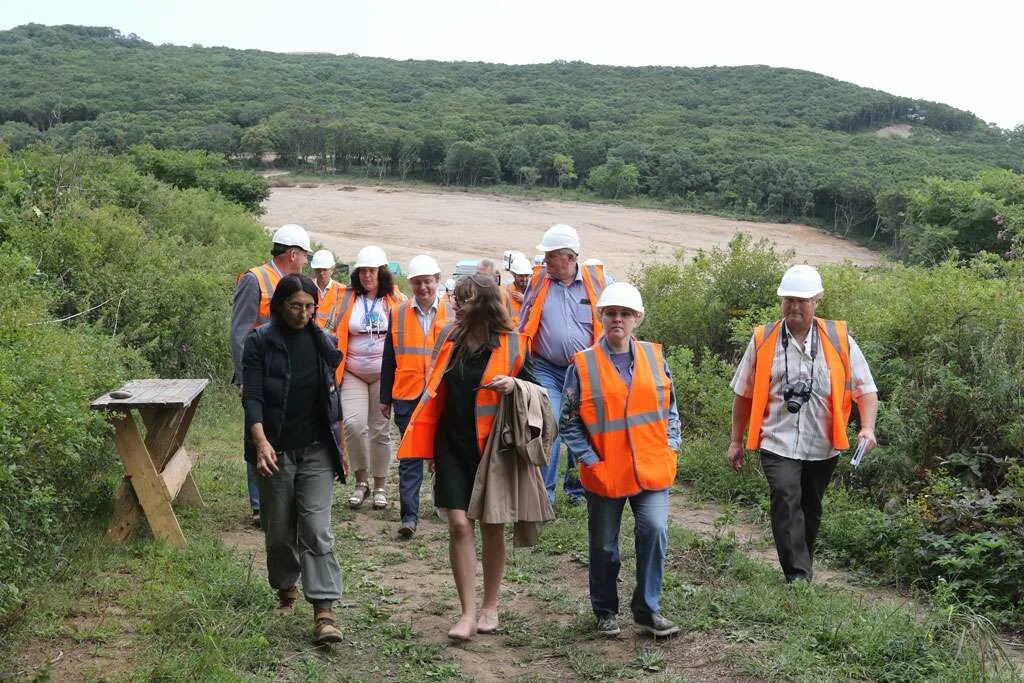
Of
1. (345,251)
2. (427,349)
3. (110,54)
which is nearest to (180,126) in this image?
(345,251)

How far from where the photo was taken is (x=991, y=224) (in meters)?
19.0

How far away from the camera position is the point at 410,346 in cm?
776

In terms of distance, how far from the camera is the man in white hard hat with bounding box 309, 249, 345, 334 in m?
8.20

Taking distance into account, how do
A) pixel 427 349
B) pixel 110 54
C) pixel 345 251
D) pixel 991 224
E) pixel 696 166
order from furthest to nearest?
pixel 110 54, pixel 696 166, pixel 345 251, pixel 991 224, pixel 427 349

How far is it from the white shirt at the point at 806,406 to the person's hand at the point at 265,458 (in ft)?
9.08

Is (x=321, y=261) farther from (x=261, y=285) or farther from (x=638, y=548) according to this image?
(x=638, y=548)

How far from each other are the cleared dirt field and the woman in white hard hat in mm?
29509

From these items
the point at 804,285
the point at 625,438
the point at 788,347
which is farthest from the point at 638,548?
the point at 804,285

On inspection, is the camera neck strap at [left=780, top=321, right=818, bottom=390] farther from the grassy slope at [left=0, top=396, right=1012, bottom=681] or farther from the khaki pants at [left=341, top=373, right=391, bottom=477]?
the khaki pants at [left=341, top=373, right=391, bottom=477]

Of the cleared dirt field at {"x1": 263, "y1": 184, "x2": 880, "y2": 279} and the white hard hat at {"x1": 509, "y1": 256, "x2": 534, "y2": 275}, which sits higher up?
the white hard hat at {"x1": 509, "y1": 256, "x2": 534, "y2": 275}

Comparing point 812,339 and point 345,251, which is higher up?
point 812,339

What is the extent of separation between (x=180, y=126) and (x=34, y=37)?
71531 mm

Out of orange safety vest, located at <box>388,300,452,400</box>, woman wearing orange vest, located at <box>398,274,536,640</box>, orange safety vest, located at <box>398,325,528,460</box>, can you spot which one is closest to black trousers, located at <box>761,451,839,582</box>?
woman wearing orange vest, located at <box>398,274,536,640</box>

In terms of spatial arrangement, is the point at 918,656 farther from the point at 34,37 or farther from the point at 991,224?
the point at 34,37
